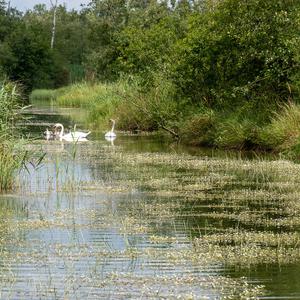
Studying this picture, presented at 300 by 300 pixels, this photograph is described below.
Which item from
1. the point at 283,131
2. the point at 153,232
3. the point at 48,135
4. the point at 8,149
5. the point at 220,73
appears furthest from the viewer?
the point at 48,135

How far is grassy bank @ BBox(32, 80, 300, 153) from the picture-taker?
960 inches

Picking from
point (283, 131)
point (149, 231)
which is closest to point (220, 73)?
point (283, 131)

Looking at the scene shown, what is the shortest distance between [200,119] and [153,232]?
→ 16.1 metres

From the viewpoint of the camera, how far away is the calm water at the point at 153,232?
942cm

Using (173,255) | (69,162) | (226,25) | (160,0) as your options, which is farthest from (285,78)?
(160,0)

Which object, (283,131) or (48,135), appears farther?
(48,135)

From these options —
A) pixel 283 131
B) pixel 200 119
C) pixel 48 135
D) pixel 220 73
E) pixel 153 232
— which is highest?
pixel 220 73

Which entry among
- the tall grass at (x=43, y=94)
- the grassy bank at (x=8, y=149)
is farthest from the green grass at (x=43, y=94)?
the grassy bank at (x=8, y=149)

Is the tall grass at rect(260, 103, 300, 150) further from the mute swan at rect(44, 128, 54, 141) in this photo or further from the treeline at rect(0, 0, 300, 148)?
the mute swan at rect(44, 128, 54, 141)

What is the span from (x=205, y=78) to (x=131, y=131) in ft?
22.6

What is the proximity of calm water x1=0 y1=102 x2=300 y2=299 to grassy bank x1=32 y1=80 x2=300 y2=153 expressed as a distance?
3091 mm

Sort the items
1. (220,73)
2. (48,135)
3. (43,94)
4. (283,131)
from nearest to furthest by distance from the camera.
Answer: (283,131), (220,73), (48,135), (43,94)

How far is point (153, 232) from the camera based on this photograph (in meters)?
12.5

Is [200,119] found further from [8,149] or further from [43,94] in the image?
[43,94]
